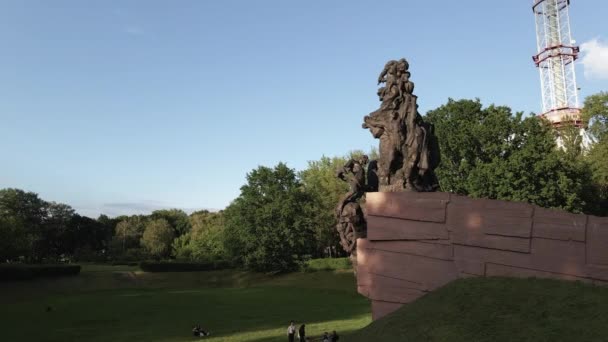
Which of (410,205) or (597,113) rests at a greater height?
(597,113)

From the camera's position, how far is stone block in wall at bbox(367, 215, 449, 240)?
1077 centimetres

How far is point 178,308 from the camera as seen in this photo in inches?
1280

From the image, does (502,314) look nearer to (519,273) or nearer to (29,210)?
(519,273)

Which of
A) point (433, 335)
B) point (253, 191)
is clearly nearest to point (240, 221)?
point (253, 191)

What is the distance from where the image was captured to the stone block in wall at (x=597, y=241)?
9148 mm

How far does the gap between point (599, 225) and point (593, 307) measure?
2.10 m

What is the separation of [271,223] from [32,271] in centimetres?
2756

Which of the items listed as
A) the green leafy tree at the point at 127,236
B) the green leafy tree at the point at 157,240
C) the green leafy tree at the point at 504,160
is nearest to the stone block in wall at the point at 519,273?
the green leafy tree at the point at 504,160

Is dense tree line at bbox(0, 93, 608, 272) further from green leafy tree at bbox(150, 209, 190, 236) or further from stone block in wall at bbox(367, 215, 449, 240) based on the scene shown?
stone block in wall at bbox(367, 215, 449, 240)

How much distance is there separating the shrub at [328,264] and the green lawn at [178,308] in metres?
1.19

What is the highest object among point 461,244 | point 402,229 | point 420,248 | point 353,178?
point 353,178

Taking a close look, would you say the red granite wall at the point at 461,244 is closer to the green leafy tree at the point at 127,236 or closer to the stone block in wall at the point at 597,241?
the stone block in wall at the point at 597,241

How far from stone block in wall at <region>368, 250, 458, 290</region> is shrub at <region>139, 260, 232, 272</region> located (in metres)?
49.0

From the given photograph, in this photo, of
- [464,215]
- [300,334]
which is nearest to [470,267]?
[464,215]
